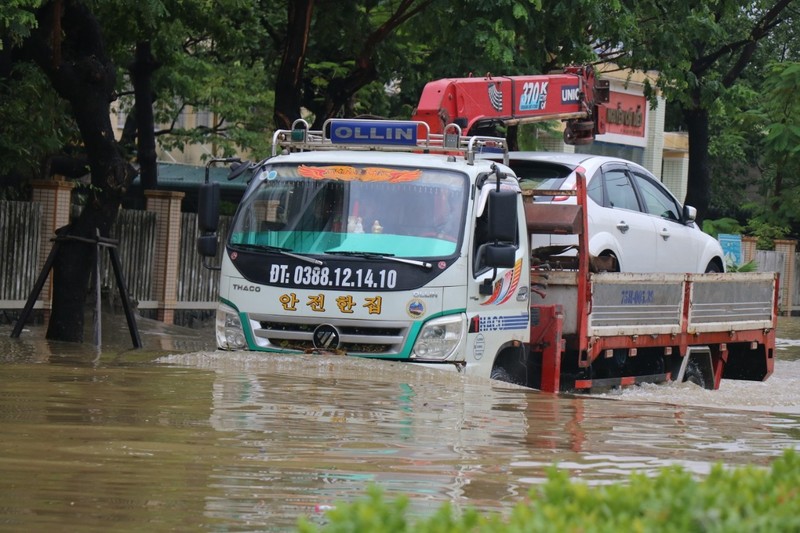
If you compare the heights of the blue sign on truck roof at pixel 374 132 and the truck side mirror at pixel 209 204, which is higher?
the blue sign on truck roof at pixel 374 132

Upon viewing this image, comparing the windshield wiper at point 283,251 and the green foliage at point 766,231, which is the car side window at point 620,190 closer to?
the windshield wiper at point 283,251

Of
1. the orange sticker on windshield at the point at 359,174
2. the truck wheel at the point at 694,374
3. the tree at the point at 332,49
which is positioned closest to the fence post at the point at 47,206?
the tree at the point at 332,49

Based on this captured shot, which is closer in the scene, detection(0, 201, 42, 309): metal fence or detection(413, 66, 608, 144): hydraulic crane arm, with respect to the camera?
detection(413, 66, 608, 144): hydraulic crane arm

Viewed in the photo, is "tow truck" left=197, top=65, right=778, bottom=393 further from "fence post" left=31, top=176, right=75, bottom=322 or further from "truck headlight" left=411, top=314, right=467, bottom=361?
"fence post" left=31, top=176, right=75, bottom=322

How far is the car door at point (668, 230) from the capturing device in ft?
44.1

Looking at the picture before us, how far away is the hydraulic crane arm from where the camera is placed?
42.2 feet

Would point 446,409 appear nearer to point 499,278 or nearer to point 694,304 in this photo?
point 499,278

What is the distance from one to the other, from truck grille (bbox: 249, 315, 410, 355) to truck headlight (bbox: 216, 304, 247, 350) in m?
0.15

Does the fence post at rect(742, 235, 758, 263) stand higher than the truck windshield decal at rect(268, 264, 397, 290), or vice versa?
the fence post at rect(742, 235, 758, 263)

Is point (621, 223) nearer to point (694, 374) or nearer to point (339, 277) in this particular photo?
point (694, 374)

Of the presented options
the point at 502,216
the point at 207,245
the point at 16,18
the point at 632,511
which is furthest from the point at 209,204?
the point at 632,511

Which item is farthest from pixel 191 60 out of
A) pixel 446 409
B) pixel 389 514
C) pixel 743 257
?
pixel 389 514

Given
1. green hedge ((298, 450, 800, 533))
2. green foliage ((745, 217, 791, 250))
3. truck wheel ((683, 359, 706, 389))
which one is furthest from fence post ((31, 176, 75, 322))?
green foliage ((745, 217, 791, 250))

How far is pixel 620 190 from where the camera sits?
13094mm
